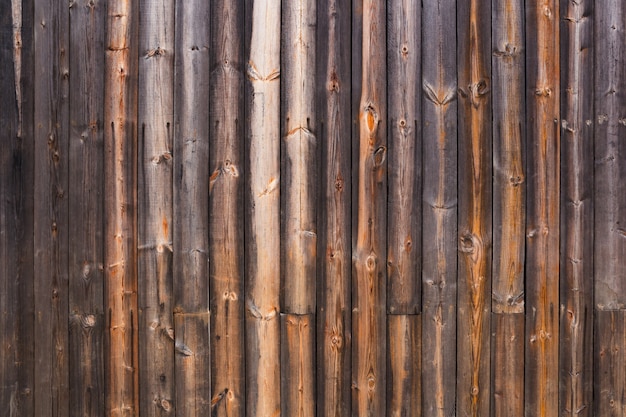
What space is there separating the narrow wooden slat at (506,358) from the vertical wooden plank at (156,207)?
1188 millimetres

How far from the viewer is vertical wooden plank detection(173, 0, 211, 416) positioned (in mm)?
1779

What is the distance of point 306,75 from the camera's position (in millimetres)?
1770

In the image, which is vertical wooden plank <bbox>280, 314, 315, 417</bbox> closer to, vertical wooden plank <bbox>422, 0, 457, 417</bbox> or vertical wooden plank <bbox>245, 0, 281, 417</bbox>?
vertical wooden plank <bbox>245, 0, 281, 417</bbox>

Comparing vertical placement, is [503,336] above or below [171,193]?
below

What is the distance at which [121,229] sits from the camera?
1791mm

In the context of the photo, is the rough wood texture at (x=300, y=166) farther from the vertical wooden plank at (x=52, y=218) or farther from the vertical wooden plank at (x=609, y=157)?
the vertical wooden plank at (x=609, y=157)

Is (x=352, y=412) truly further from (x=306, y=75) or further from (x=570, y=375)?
(x=306, y=75)

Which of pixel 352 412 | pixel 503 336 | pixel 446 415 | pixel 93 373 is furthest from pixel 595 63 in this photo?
pixel 93 373

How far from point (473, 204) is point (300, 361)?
0.85 m

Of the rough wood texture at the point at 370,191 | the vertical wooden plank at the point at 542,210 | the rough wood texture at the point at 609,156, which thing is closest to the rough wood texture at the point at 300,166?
the rough wood texture at the point at 370,191

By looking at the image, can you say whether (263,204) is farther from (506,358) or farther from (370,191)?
(506,358)

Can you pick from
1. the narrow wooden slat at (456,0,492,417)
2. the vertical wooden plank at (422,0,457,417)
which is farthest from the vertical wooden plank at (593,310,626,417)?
the vertical wooden plank at (422,0,457,417)

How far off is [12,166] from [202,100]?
0.76m

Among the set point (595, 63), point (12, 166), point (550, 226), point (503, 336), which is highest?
point (595, 63)
